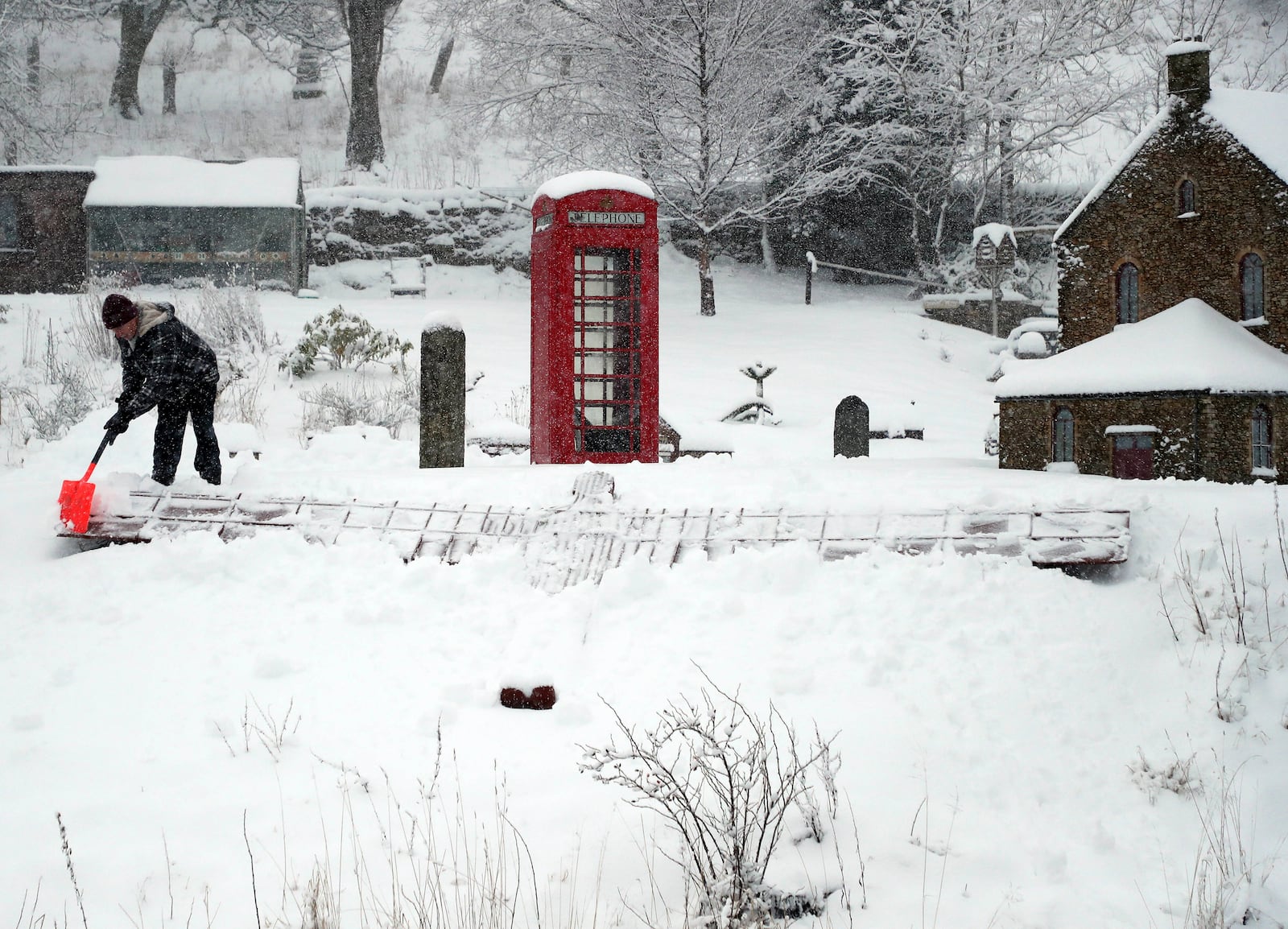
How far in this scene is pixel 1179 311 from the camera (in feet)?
30.7

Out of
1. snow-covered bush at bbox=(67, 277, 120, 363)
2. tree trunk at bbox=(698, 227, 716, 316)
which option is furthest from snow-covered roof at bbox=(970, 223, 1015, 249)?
snow-covered bush at bbox=(67, 277, 120, 363)

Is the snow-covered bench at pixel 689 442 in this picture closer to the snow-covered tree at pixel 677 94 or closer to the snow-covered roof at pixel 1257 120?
the snow-covered roof at pixel 1257 120

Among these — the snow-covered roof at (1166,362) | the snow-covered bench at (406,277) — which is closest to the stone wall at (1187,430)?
the snow-covered roof at (1166,362)

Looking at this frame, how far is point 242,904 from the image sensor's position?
11.1 feet

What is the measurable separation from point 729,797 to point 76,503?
4710mm

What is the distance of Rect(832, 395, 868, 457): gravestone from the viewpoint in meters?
10.9

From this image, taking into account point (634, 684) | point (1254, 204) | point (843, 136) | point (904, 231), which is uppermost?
point (843, 136)

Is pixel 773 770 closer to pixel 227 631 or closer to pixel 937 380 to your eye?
pixel 227 631

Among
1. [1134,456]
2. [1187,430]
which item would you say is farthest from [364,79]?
[1187,430]

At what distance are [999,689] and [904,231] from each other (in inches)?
966

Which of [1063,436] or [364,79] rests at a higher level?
[364,79]

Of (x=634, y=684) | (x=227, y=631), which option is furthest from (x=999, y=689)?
(x=227, y=631)

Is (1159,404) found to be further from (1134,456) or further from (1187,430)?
(1134,456)

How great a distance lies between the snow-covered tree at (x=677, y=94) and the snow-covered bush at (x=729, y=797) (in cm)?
1937
